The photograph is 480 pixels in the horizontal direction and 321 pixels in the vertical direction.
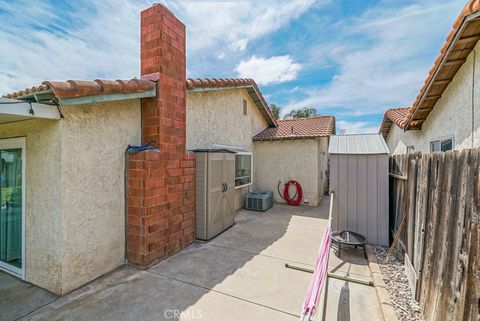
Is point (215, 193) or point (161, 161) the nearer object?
point (161, 161)

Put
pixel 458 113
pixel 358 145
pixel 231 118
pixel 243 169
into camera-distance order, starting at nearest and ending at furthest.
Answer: pixel 458 113
pixel 358 145
pixel 231 118
pixel 243 169

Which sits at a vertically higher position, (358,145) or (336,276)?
(358,145)

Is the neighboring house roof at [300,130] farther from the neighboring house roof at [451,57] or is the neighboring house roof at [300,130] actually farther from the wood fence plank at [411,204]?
the wood fence plank at [411,204]

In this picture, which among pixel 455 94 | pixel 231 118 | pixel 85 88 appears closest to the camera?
pixel 85 88

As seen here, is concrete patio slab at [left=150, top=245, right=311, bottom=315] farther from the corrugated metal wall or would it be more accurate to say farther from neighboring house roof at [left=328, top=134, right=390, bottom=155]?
neighboring house roof at [left=328, top=134, right=390, bottom=155]

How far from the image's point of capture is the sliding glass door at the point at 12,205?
13.7 feet

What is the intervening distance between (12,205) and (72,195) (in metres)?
1.93

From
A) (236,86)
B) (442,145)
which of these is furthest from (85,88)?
(442,145)

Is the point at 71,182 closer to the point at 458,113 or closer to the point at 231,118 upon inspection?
the point at 231,118

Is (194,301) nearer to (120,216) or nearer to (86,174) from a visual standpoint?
(120,216)

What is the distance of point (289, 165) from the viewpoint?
11.2 metres

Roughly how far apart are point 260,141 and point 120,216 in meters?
8.55

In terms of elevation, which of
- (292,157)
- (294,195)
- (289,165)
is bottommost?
(294,195)

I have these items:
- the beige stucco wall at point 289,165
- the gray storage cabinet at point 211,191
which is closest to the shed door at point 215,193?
the gray storage cabinet at point 211,191
